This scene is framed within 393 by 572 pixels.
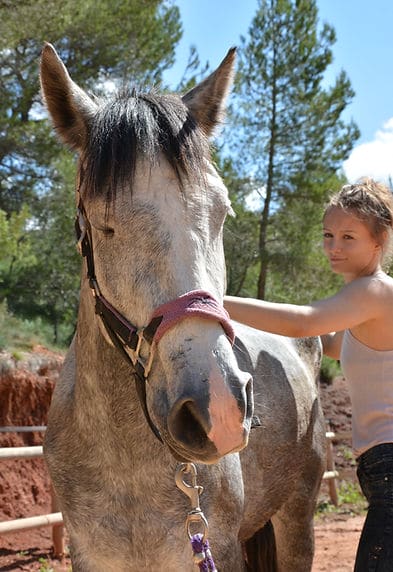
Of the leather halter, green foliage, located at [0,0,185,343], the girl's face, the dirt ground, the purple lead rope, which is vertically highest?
green foliage, located at [0,0,185,343]

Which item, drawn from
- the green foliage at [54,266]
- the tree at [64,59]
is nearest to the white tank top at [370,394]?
the tree at [64,59]

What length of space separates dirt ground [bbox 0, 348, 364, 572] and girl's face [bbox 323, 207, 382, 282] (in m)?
4.35

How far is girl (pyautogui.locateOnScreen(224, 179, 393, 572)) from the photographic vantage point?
2.73 meters

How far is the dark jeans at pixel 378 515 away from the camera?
2.71 metres

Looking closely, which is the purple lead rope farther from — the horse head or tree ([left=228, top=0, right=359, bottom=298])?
tree ([left=228, top=0, right=359, bottom=298])

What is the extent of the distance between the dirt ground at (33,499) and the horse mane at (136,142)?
5.00 meters

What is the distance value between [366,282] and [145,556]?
1343 mm

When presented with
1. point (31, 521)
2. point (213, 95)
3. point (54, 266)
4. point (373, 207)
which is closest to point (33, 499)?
point (31, 521)

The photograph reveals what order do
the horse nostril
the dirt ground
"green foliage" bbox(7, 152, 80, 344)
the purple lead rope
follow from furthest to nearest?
"green foliage" bbox(7, 152, 80, 344), the dirt ground, the purple lead rope, the horse nostril

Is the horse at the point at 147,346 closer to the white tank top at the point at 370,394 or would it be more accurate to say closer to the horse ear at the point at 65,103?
the horse ear at the point at 65,103

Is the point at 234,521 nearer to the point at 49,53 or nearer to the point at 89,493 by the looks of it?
the point at 89,493

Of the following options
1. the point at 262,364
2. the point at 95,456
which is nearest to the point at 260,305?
the point at 95,456

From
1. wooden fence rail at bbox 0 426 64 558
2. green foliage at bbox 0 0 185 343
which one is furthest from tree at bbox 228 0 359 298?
wooden fence rail at bbox 0 426 64 558

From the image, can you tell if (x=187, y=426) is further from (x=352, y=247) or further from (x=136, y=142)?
(x=352, y=247)
